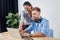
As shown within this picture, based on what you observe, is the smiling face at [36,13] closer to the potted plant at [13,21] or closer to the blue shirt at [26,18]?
the blue shirt at [26,18]

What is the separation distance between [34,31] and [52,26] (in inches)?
9.2

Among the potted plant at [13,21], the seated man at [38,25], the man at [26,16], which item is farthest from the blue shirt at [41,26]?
the potted plant at [13,21]

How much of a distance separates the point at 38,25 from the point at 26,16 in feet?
0.76

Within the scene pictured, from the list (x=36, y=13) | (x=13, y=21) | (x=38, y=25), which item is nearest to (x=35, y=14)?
(x=36, y=13)

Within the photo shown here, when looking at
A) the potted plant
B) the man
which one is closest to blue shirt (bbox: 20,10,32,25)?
the man

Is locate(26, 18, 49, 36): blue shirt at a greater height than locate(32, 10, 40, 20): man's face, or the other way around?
locate(32, 10, 40, 20): man's face

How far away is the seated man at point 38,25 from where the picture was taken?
168 centimetres

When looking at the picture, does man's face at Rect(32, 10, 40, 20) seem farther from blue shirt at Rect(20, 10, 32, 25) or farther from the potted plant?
the potted plant

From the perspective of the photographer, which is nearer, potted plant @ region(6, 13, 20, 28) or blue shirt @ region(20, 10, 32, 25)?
blue shirt @ region(20, 10, 32, 25)

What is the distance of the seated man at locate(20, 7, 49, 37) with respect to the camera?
1.68 metres

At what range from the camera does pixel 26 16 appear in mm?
1850

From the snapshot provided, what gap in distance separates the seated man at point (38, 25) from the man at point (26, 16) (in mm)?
62

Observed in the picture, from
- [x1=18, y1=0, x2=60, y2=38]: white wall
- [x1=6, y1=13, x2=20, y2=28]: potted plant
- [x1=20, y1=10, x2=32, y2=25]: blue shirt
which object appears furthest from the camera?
[x1=6, y1=13, x2=20, y2=28]: potted plant

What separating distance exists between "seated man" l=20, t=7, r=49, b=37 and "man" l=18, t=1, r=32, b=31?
0.20ft
